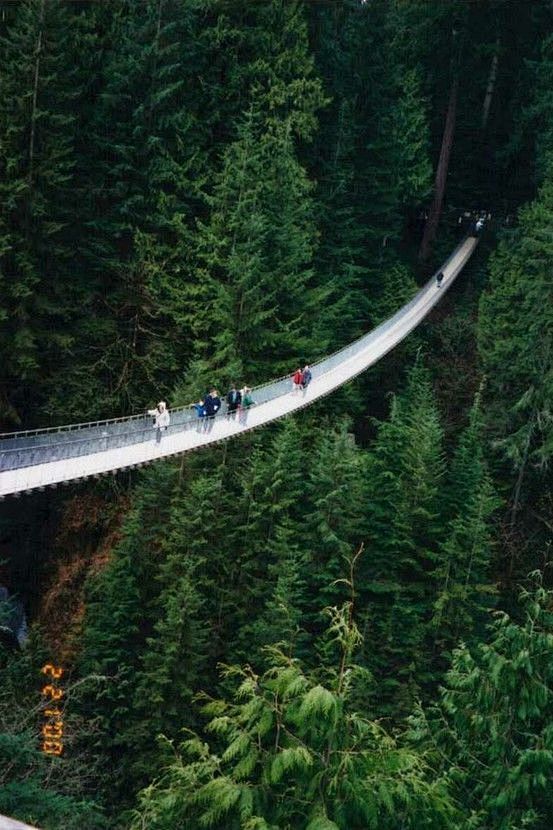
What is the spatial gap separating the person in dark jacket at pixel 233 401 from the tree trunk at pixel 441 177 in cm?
1904

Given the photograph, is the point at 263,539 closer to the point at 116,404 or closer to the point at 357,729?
the point at 116,404

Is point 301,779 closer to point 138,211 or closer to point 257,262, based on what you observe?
point 257,262

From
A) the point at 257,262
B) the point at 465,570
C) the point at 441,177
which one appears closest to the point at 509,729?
the point at 465,570

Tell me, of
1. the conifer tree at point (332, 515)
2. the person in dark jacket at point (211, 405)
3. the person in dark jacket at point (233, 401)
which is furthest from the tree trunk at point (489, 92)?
the person in dark jacket at point (211, 405)

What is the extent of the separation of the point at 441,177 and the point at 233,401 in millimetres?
20269

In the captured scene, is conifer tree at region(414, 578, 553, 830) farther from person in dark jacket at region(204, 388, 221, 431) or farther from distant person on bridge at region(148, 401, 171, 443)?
person in dark jacket at region(204, 388, 221, 431)

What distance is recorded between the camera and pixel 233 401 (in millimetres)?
18828

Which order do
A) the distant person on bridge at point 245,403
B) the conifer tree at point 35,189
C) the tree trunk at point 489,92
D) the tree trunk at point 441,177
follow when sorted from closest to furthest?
→ the distant person on bridge at point 245,403
the conifer tree at point 35,189
the tree trunk at point 441,177
the tree trunk at point 489,92

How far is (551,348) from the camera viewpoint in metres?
21.8

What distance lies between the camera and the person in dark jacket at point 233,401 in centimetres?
1873

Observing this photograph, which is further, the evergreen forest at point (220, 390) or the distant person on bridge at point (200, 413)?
the evergreen forest at point (220, 390)

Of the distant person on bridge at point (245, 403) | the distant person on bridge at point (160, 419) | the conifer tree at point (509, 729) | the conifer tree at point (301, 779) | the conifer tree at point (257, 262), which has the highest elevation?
the conifer tree at point (257, 262)

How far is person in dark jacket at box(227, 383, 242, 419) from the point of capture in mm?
18730

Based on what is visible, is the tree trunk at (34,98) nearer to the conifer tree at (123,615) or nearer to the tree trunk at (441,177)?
the conifer tree at (123,615)
